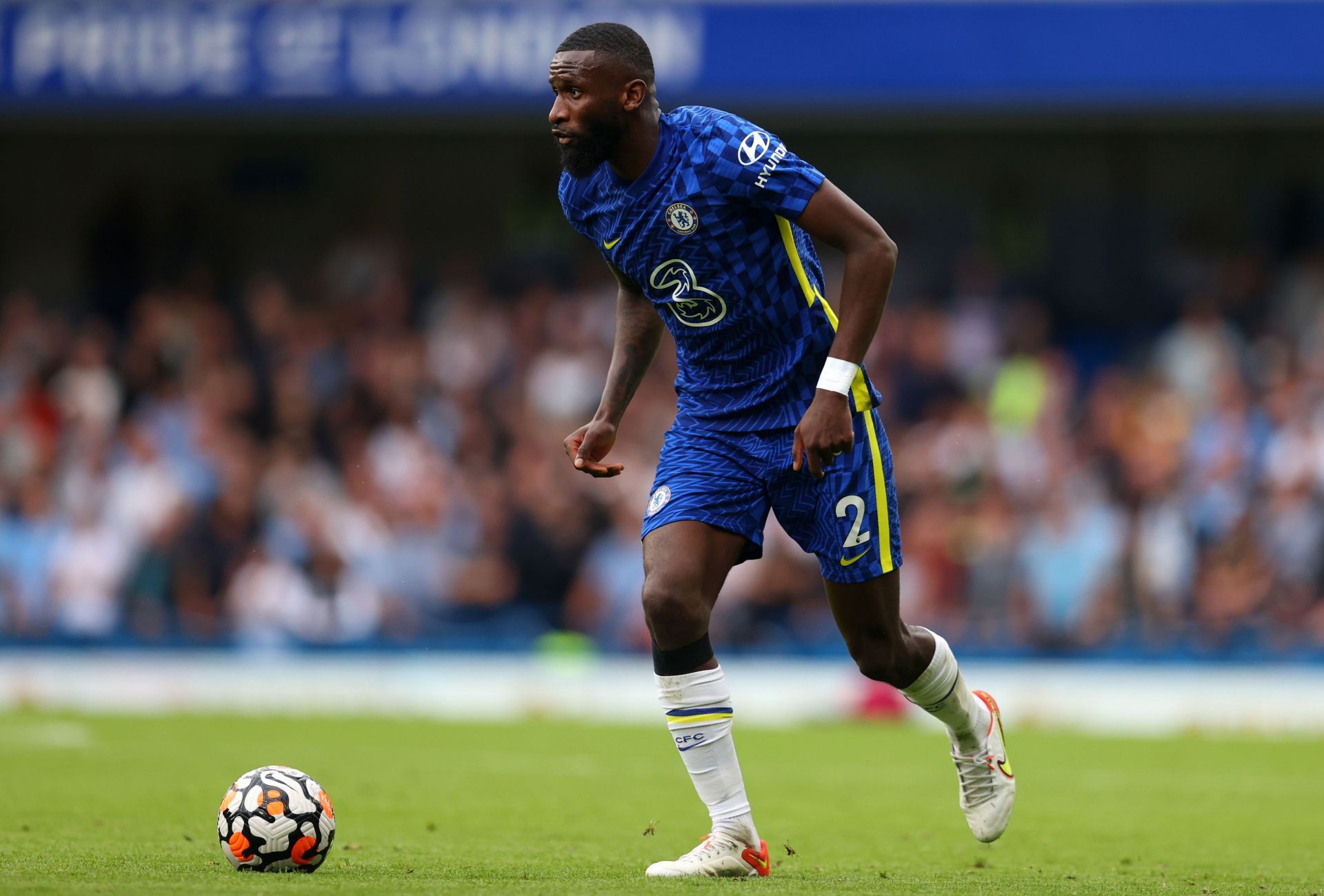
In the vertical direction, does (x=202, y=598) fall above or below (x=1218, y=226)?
below

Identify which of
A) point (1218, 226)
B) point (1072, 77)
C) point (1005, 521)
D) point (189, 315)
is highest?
point (1072, 77)

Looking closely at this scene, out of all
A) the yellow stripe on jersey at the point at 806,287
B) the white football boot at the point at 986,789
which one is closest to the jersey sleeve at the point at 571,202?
the yellow stripe on jersey at the point at 806,287

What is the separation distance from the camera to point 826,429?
5.16m

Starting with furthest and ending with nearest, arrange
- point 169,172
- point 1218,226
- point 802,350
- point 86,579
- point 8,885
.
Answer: point 169,172
point 1218,226
point 86,579
point 802,350
point 8,885

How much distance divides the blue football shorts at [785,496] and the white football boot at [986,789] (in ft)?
2.92

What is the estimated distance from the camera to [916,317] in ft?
51.3

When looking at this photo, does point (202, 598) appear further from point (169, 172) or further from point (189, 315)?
point (169, 172)

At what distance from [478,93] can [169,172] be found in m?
4.78

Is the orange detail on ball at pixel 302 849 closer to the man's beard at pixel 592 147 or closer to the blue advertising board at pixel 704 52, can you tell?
the man's beard at pixel 592 147

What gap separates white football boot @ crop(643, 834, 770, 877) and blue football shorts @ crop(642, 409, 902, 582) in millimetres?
858

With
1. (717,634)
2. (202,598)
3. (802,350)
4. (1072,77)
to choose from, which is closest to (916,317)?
(1072,77)

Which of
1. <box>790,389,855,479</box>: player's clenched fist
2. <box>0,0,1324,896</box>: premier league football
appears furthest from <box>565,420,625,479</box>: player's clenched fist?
<box>0,0,1324,896</box>: premier league football

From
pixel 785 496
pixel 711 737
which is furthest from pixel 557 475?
pixel 711 737

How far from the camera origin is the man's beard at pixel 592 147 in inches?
211
